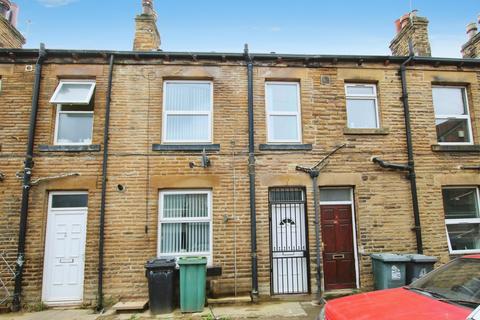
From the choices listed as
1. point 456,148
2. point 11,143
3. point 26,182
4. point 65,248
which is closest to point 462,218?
point 456,148

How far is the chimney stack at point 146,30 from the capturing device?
8391 mm

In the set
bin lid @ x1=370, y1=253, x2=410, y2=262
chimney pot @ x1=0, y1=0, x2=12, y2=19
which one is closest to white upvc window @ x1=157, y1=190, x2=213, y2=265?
bin lid @ x1=370, y1=253, x2=410, y2=262

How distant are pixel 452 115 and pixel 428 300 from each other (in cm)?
707

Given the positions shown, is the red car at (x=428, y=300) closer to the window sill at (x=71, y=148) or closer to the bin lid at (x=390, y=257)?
the bin lid at (x=390, y=257)

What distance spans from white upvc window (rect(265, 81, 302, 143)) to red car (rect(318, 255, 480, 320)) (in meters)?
4.77

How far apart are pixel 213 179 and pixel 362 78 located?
4881mm

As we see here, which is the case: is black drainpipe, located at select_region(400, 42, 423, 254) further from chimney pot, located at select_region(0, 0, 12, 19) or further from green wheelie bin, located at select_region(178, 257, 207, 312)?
chimney pot, located at select_region(0, 0, 12, 19)

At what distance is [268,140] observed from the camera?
26.0 ft

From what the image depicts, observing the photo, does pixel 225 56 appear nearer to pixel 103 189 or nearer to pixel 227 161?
pixel 227 161

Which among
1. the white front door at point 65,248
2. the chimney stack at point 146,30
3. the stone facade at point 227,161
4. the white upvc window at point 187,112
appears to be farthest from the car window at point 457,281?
the chimney stack at point 146,30

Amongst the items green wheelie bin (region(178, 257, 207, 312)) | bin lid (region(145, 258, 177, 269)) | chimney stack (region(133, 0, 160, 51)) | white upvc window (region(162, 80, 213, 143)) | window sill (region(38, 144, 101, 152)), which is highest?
chimney stack (region(133, 0, 160, 51))

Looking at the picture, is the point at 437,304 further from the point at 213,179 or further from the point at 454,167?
the point at 454,167

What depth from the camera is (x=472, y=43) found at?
962 centimetres

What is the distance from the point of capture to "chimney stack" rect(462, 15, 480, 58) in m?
9.44
